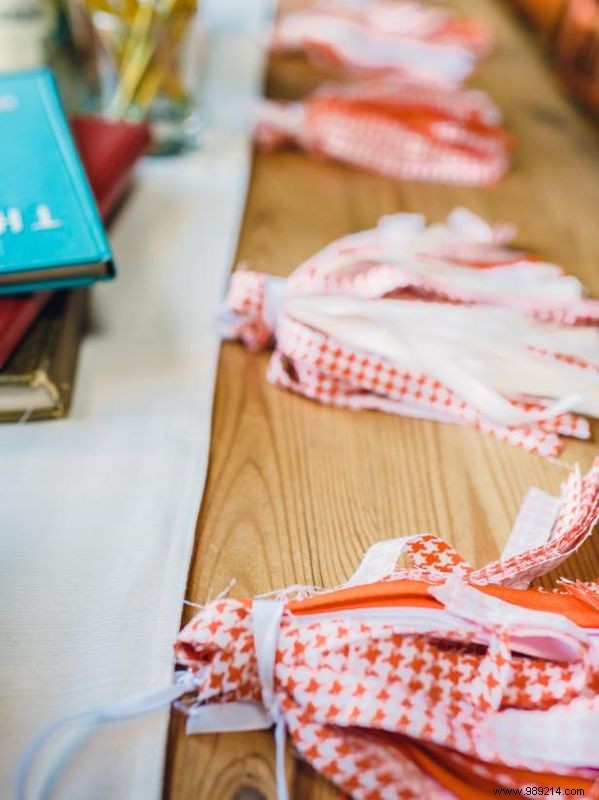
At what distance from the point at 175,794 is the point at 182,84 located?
0.81 metres

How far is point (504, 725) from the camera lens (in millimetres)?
411

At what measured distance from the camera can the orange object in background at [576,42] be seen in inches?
45.1

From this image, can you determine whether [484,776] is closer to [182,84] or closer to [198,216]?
[198,216]

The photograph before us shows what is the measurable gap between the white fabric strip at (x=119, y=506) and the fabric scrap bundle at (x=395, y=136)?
175 mm

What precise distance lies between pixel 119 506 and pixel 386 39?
91cm

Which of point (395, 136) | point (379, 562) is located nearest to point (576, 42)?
point (395, 136)

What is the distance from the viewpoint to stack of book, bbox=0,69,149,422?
609 mm

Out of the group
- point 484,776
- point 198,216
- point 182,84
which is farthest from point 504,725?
point 182,84

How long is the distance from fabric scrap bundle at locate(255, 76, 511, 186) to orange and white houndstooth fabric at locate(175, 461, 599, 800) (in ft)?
2.15

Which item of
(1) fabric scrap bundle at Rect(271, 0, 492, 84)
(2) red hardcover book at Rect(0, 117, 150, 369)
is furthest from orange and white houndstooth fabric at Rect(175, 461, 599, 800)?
(1) fabric scrap bundle at Rect(271, 0, 492, 84)

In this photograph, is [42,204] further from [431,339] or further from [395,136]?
[395,136]

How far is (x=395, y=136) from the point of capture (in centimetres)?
99

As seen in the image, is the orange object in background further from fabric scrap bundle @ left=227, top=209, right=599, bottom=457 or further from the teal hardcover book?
the teal hardcover book

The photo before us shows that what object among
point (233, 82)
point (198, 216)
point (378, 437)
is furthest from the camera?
point (233, 82)
